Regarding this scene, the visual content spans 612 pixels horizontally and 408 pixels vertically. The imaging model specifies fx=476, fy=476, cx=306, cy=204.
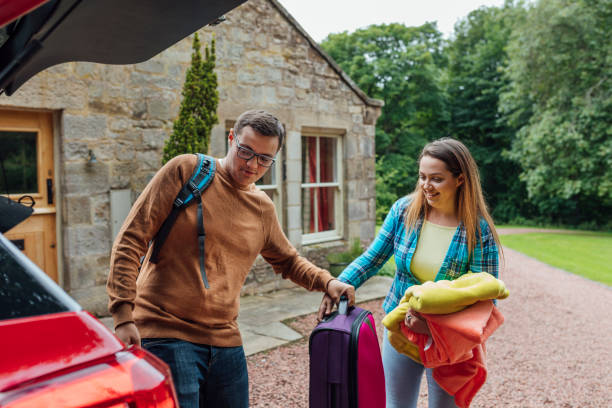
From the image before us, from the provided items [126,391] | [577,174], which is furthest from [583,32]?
[126,391]

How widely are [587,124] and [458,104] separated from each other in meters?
11.2

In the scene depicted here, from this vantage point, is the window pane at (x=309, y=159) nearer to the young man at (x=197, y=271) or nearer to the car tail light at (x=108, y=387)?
the young man at (x=197, y=271)

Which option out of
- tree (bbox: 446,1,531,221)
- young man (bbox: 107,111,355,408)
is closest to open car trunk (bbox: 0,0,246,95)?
young man (bbox: 107,111,355,408)

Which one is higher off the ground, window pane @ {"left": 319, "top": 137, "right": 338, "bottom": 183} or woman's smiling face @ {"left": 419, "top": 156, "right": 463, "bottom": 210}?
window pane @ {"left": 319, "top": 137, "right": 338, "bottom": 183}

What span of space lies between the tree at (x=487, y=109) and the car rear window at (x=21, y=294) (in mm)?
28017

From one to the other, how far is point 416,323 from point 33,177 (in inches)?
191

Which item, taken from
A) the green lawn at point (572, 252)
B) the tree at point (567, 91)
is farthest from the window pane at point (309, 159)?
the tree at point (567, 91)

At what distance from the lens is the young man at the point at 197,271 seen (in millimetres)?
1769

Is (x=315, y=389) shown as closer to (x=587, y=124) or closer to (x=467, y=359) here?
(x=467, y=359)

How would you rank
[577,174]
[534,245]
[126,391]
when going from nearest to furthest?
[126,391], [534,245], [577,174]

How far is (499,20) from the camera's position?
30859 millimetres

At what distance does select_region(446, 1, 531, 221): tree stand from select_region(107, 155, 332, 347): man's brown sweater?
27.0m

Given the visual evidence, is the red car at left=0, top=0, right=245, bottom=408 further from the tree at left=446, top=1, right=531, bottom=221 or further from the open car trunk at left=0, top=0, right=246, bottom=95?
the tree at left=446, top=1, right=531, bottom=221

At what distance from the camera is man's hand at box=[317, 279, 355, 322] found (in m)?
2.22
